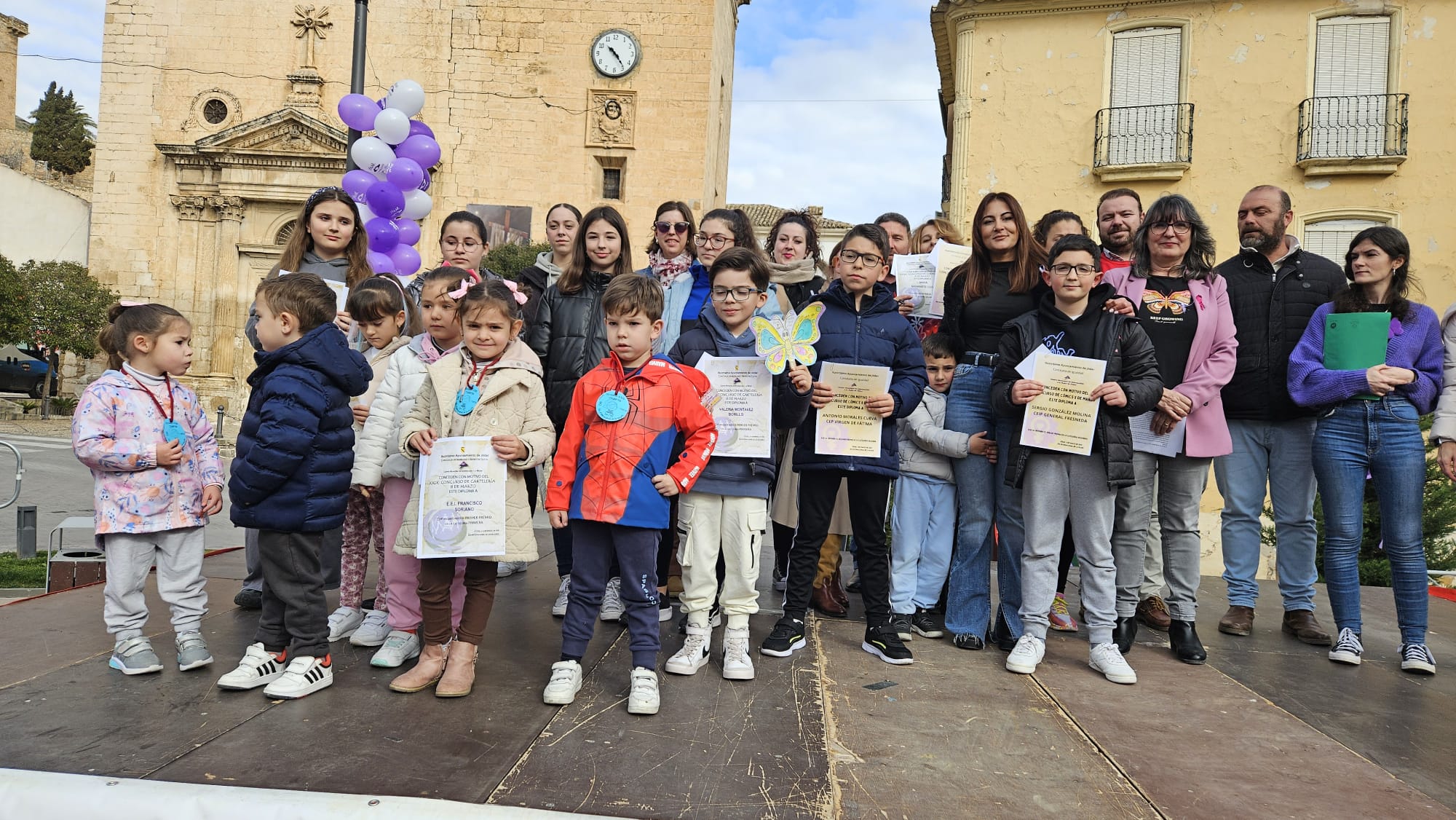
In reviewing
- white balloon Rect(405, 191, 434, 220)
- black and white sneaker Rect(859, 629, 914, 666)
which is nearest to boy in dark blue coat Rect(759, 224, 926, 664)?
black and white sneaker Rect(859, 629, 914, 666)

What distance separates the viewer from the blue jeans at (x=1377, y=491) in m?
4.25

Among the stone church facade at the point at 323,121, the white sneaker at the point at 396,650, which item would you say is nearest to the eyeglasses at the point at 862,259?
the white sneaker at the point at 396,650

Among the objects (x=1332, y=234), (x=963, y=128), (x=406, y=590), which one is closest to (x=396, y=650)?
(x=406, y=590)

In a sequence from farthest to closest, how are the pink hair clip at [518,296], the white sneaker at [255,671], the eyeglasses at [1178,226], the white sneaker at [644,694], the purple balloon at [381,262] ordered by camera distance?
the purple balloon at [381,262] → the eyeglasses at [1178,226] → the pink hair clip at [518,296] → the white sneaker at [255,671] → the white sneaker at [644,694]

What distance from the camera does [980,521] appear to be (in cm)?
449

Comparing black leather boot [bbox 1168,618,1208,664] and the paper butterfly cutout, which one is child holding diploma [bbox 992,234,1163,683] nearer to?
black leather boot [bbox 1168,618,1208,664]

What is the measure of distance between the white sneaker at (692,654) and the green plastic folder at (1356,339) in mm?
3231

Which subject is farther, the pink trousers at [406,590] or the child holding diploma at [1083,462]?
the child holding diploma at [1083,462]

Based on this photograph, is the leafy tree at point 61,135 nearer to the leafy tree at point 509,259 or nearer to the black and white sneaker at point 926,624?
the leafy tree at point 509,259

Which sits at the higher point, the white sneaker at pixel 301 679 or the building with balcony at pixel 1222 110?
the building with balcony at pixel 1222 110

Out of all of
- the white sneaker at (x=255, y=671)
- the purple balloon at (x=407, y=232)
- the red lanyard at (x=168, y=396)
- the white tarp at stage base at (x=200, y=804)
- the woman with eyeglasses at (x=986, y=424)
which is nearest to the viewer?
the white tarp at stage base at (x=200, y=804)

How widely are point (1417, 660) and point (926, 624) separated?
2.20m

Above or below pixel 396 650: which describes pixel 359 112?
above

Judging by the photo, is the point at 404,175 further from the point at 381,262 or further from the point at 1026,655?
A: the point at 1026,655
